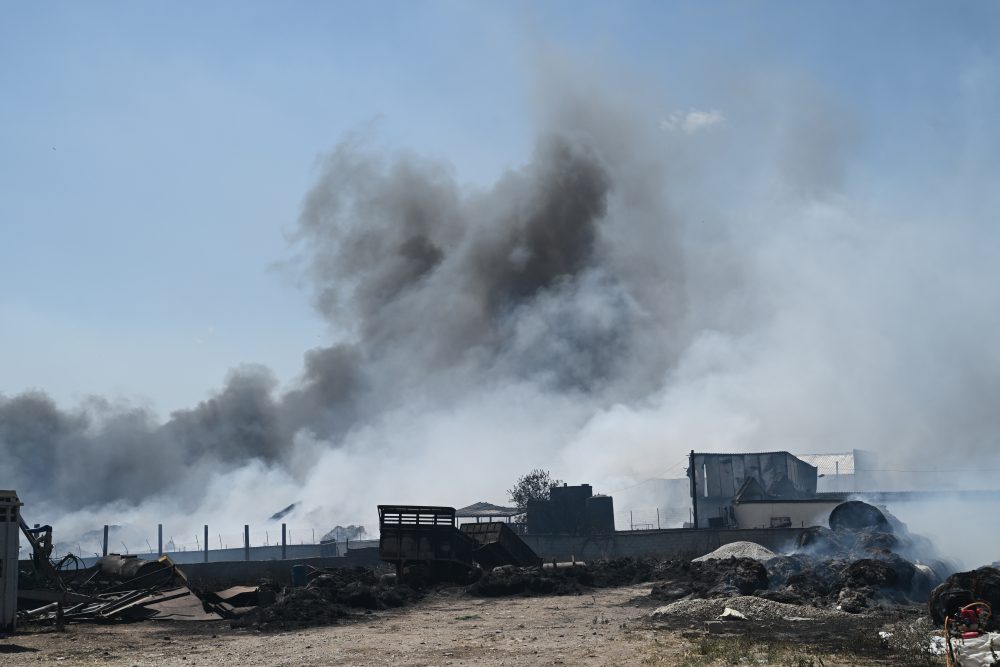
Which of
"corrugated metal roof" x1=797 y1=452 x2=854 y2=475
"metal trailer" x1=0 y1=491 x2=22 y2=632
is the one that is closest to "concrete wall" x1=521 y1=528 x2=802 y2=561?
"metal trailer" x1=0 y1=491 x2=22 y2=632

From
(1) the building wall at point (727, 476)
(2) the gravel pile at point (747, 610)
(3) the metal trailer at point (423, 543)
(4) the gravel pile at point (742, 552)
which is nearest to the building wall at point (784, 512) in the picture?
(1) the building wall at point (727, 476)

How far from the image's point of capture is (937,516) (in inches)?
1716

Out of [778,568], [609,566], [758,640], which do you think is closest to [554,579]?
[609,566]

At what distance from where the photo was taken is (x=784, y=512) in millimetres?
47656

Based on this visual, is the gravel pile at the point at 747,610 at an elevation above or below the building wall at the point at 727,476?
below

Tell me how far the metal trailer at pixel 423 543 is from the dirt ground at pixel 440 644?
7.74m

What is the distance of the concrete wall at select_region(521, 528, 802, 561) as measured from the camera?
42125mm

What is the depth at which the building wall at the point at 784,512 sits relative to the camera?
4650 centimetres

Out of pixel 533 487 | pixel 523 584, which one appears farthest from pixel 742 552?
pixel 533 487

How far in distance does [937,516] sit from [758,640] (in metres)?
33.1

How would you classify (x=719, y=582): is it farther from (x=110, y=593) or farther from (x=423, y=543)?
(x=110, y=593)

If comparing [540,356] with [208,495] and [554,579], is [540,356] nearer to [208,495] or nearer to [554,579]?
[208,495]

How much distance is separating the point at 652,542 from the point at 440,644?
98.7ft

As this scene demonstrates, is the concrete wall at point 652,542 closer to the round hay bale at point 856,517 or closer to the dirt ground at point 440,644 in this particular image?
the round hay bale at point 856,517
